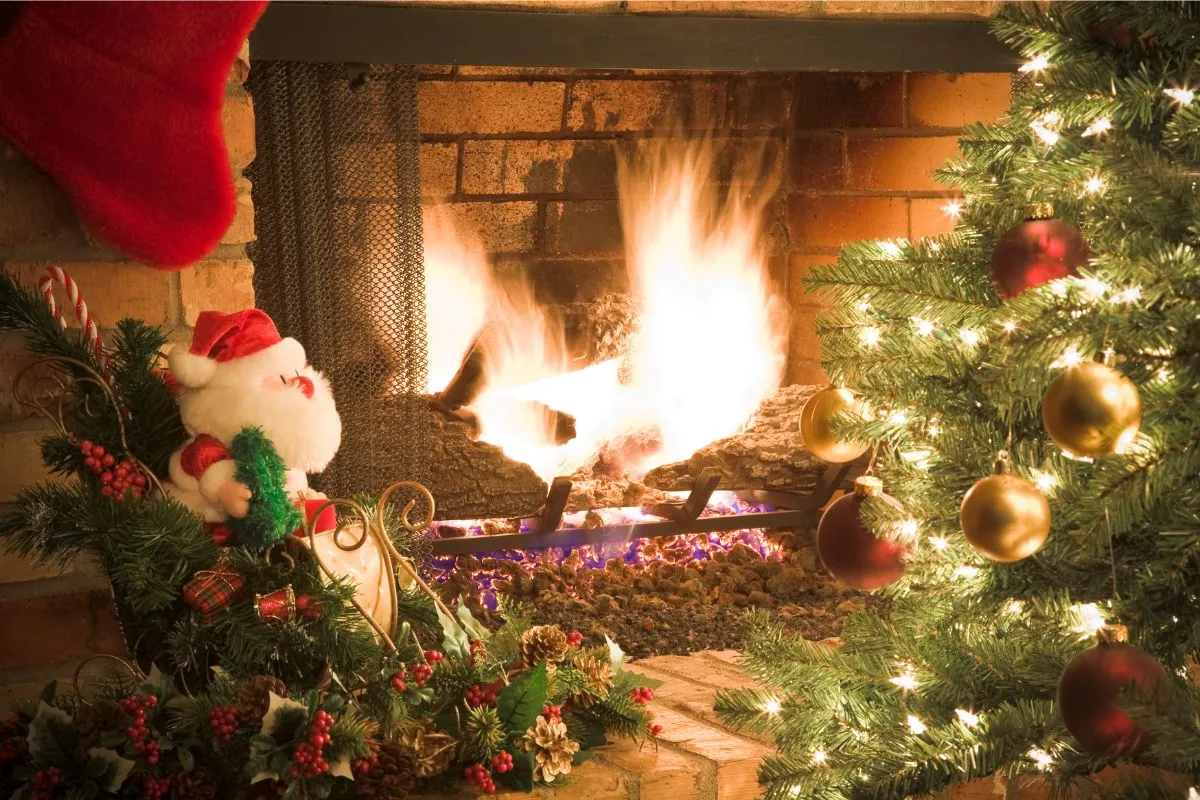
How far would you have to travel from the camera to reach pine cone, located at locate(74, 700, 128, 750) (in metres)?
1.30

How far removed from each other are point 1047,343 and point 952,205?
1.12 ft

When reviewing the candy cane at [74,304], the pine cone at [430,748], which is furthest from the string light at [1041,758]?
the candy cane at [74,304]

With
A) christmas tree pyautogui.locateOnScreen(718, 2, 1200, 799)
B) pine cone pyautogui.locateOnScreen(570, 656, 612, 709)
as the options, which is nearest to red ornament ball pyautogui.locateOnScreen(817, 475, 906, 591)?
christmas tree pyautogui.locateOnScreen(718, 2, 1200, 799)

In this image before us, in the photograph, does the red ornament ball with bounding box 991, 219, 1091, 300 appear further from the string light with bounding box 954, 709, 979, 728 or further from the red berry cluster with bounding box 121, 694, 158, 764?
the red berry cluster with bounding box 121, 694, 158, 764

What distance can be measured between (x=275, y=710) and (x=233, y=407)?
30cm

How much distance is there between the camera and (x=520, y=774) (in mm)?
1373

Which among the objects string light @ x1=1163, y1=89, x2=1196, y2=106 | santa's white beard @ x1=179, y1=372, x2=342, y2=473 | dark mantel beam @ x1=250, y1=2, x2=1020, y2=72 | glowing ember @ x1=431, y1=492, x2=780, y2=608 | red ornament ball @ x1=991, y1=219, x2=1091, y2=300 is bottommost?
glowing ember @ x1=431, y1=492, x2=780, y2=608

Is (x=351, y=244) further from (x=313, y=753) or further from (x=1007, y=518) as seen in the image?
(x=1007, y=518)

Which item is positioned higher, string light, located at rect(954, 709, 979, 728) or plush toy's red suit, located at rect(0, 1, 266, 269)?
plush toy's red suit, located at rect(0, 1, 266, 269)

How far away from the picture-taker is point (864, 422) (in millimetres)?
1477

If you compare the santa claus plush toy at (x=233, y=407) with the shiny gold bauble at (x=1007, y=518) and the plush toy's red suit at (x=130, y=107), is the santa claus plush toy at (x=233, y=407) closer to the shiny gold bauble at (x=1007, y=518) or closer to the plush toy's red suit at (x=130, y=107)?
the plush toy's red suit at (x=130, y=107)

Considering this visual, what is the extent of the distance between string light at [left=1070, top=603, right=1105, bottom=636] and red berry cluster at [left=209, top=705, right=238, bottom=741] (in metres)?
0.83

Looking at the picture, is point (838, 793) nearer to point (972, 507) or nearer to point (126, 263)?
point (972, 507)

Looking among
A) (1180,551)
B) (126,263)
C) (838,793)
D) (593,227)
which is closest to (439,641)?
(838,793)
